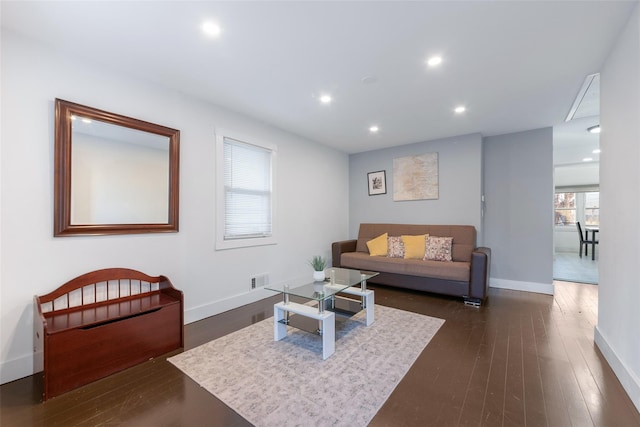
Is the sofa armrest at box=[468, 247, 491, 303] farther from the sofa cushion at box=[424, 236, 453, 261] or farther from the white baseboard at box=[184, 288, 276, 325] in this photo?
the white baseboard at box=[184, 288, 276, 325]

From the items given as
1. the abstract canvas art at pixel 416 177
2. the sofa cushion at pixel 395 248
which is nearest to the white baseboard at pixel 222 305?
the sofa cushion at pixel 395 248

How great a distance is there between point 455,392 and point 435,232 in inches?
117

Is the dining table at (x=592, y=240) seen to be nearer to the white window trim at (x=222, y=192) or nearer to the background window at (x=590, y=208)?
the background window at (x=590, y=208)

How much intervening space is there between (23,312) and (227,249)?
171cm

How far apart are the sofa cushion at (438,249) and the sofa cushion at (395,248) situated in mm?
397

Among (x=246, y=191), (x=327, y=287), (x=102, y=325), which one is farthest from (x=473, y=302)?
(x=102, y=325)

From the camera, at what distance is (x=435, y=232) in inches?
174

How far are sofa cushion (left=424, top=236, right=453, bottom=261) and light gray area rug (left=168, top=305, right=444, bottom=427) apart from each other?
139 centimetres

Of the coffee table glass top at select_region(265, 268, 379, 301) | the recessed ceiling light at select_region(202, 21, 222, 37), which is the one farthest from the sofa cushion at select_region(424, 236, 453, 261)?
the recessed ceiling light at select_region(202, 21, 222, 37)

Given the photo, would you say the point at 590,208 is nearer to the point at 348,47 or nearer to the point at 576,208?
the point at 576,208

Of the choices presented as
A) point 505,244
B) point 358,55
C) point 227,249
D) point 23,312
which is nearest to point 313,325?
point 227,249

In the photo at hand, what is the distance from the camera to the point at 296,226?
4.31 m

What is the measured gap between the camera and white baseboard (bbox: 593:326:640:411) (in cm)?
164

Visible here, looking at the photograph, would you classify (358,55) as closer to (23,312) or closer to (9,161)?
(9,161)
